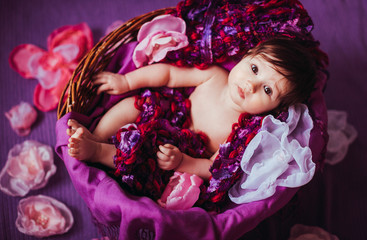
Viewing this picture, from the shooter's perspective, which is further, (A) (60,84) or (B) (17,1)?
(B) (17,1)

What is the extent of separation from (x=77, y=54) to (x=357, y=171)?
4.13 ft

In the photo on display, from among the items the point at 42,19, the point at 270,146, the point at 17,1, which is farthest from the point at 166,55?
the point at 17,1

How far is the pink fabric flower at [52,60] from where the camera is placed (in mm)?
1498

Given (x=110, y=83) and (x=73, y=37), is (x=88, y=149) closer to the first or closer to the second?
(x=110, y=83)

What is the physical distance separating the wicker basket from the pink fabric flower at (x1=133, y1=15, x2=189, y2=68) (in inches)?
2.1

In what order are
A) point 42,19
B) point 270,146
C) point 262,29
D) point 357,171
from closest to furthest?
point 270,146 < point 262,29 < point 357,171 < point 42,19

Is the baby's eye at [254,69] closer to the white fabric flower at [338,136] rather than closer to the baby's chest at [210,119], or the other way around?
the baby's chest at [210,119]

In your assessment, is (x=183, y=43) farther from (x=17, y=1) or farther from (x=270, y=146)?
(x=17, y=1)

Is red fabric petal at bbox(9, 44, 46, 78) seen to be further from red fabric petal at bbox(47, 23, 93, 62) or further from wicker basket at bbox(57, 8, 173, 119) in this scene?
wicker basket at bbox(57, 8, 173, 119)

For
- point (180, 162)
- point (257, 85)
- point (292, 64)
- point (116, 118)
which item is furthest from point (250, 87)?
point (116, 118)

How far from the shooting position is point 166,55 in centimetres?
121

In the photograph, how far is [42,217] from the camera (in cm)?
130

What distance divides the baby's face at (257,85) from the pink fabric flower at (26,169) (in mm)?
793

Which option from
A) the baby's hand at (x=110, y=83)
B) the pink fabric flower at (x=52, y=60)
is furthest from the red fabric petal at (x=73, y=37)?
the baby's hand at (x=110, y=83)
